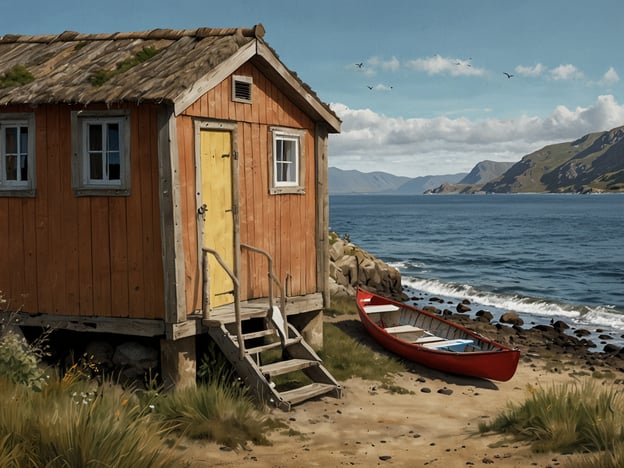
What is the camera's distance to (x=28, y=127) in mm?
11570

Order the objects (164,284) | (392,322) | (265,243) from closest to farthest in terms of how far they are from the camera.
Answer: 1. (164,284)
2. (265,243)
3. (392,322)

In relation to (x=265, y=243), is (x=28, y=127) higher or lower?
higher

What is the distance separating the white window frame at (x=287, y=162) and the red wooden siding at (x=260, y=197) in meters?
0.12

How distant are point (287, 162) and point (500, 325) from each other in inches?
535

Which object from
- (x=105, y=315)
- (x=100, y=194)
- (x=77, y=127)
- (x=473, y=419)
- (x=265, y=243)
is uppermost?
(x=77, y=127)

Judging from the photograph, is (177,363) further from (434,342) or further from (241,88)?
(434,342)

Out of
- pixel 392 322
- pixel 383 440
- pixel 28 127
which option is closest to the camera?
pixel 383 440

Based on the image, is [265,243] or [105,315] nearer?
[105,315]

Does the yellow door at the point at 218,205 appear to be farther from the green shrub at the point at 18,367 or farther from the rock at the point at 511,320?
the rock at the point at 511,320

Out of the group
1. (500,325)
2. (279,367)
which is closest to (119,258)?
(279,367)

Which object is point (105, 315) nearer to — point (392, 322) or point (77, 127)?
point (77, 127)

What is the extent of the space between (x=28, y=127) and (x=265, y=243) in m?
4.34

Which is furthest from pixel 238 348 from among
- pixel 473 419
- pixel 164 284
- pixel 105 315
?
pixel 473 419

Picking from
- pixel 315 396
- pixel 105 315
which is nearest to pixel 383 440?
pixel 315 396
